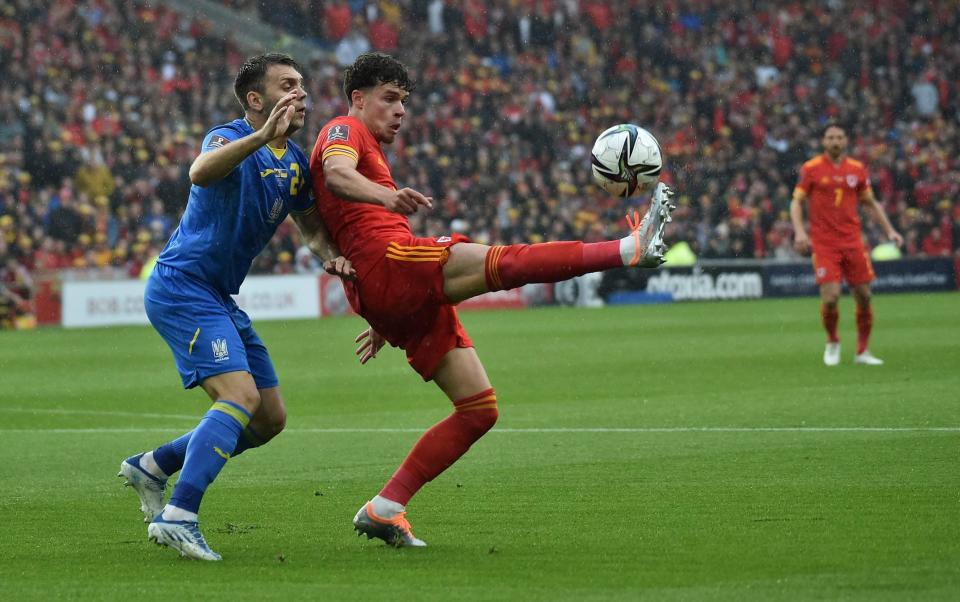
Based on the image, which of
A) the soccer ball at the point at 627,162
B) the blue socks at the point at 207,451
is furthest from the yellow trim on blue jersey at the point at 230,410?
the soccer ball at the point at 627,162

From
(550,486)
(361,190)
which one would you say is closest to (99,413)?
(550,486)

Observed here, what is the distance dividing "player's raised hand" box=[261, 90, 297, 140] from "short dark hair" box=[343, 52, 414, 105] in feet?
1.90

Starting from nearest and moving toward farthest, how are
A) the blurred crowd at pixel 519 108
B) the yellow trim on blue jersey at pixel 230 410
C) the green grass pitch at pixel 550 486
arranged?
the green grass pitch at pixel 550 486 → the yellow trim on blue jersey at pixel 230 410 → the blurred crowd at pixel 519 108

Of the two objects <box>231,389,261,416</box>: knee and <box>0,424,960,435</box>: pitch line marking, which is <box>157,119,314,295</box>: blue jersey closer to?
<box>231,389,261,416</box>: knee

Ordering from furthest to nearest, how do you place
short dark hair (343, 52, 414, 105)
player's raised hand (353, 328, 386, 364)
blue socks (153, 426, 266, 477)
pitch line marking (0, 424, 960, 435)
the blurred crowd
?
the blurred crowd
pitch line marking (0, 424, 960, 435)
player's raised hand (353, 328, 386, 364)
blue socks (153, 426, 266, 477)
short dark hair (343, 52, 414, 105)

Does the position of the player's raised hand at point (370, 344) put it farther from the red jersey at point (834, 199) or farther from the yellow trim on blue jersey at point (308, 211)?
the red jersey at point (834, 199)

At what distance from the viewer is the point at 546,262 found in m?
5.61

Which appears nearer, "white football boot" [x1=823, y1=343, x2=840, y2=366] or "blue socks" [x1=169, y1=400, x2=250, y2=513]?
"blue socks" [x1=169, y1=400, x2=250, y2=513]

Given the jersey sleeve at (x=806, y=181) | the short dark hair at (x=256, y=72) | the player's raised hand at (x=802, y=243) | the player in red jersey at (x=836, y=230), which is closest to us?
the short dark hair at (x=256, y=72)

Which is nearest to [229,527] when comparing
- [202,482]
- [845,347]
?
[202,482]

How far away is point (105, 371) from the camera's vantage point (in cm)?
1644

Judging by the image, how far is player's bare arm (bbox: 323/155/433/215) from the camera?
5.43m

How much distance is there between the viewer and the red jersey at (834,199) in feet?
49.1

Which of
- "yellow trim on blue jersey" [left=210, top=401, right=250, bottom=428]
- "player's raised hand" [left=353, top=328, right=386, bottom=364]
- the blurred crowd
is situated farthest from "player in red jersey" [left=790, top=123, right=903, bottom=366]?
the blurred crowd
